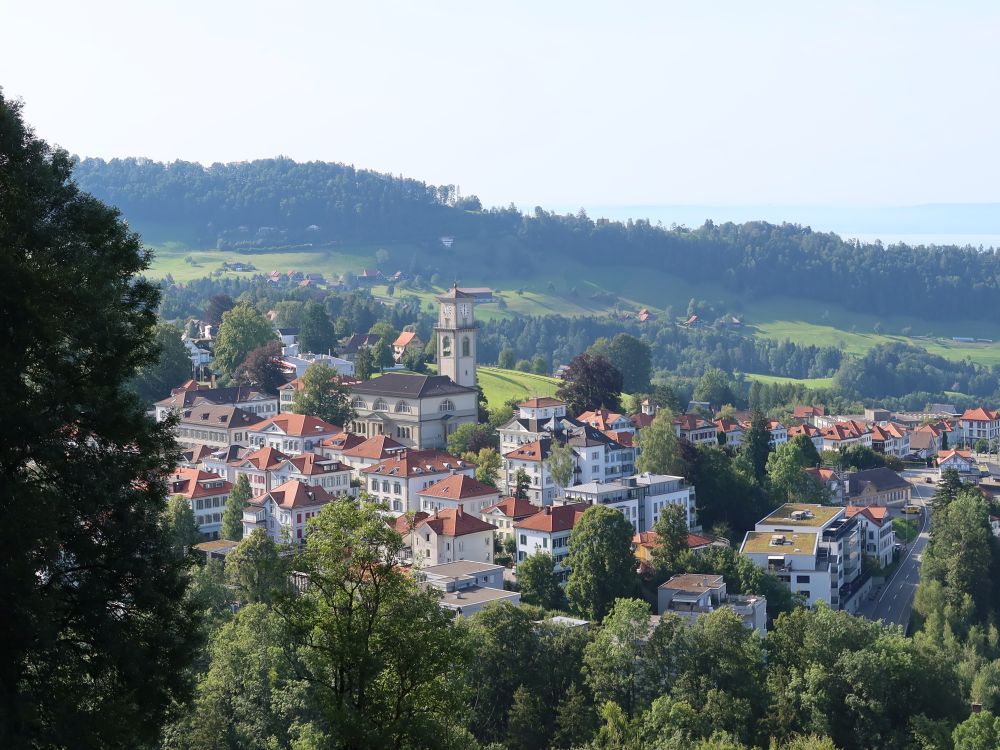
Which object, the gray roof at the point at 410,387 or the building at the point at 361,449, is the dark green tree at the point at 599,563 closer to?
the building at the point at 361,449

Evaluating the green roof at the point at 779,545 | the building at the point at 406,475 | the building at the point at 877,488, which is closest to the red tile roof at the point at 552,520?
the building at the point at 406,475

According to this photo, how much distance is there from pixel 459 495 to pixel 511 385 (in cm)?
3686

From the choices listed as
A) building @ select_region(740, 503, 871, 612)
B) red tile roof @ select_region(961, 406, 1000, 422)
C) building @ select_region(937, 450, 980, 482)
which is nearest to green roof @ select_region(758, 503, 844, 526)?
building @ select_region(740, 503, 871, 612)

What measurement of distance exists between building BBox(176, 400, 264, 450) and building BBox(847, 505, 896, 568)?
96.9 feet

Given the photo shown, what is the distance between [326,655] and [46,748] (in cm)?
382

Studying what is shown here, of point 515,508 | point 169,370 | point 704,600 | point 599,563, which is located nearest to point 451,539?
point 515,508

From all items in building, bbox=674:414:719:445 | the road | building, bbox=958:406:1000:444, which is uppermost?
building, bbox=674:414:719:445

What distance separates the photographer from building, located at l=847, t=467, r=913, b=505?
7706 cm

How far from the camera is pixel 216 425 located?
73.9 meters

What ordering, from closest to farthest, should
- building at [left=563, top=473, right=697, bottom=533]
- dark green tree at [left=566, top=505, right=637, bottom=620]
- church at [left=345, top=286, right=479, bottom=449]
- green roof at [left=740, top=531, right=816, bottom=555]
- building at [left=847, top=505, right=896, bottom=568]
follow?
dark green tree at [left=566, top=505, right=637, bottom=620] < green roof at [left=740, top=531, right=816, bottom=555] < building at [left=563, top=473, right=697, bottom=533] < building at [left=847, top=505, right=896, bottom=568] < church at [left=345, top=286, right=479, bottom=449]

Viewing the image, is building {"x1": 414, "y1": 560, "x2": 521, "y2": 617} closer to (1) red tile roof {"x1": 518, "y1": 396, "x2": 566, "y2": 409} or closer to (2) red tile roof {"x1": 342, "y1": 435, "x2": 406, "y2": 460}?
(2) red tile roof {"x1": 342, "y1": 435, "x2": 406, "y2": 460}

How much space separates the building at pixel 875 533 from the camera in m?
66.8

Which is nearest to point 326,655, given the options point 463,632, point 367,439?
point 463,632

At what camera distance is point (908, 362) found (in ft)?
636
